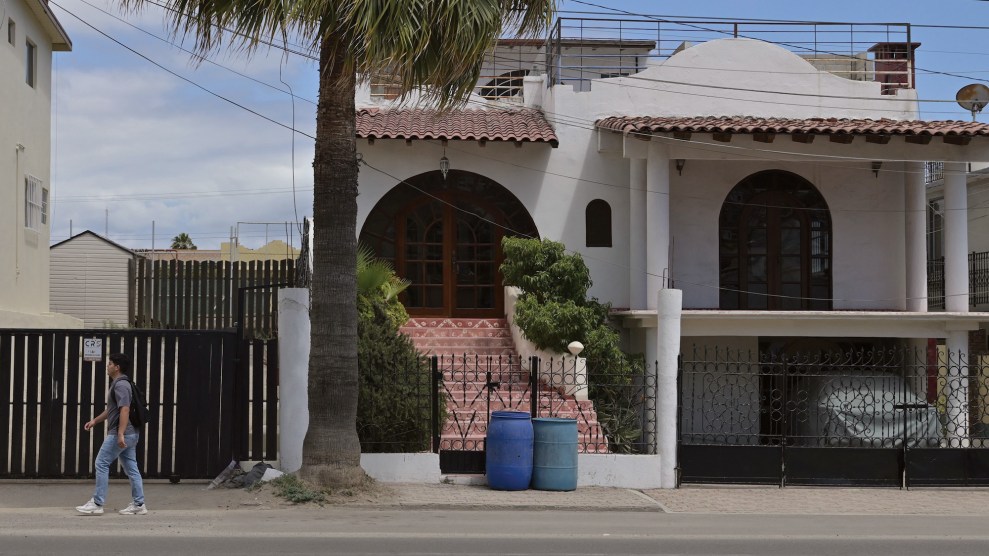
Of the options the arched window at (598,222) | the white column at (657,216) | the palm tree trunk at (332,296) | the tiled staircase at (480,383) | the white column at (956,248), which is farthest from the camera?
the arched window at (598,222)

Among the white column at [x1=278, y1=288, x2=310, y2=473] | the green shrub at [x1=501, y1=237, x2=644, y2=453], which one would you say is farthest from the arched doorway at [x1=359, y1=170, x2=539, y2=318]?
the white column at [x1=278, y1=288, x2=310, y2=473]

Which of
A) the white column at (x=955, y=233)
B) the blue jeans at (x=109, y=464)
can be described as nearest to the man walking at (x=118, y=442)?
the blue jeans at (x=109, y=464)

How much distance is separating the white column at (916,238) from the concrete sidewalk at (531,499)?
6709mm

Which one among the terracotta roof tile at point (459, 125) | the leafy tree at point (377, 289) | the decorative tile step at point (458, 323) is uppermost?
the terracotta roof tile at point (459, 125)

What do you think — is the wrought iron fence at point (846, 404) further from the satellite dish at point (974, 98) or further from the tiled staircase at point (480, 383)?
the satellite dish at point (974, 98)

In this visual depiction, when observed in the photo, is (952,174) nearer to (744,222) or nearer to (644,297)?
(744,222)

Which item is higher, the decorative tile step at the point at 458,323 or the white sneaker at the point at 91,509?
the decorative tile step at the point at 458,323

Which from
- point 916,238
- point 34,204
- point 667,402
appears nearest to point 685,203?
point 916,238

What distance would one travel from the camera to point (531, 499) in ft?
42.7

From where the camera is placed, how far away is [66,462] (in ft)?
43.5

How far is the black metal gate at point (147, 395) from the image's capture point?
1324 centimetres

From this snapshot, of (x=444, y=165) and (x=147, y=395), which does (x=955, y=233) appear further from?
(x=147, y=395)

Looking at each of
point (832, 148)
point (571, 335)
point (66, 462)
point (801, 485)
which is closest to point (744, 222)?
point (832, 148)

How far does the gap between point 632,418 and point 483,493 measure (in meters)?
4.25
